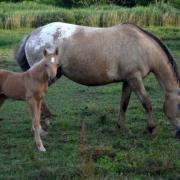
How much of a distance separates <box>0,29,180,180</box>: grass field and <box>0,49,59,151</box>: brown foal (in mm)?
465

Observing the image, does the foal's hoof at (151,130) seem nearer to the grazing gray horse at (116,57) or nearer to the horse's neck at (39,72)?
the grazing gray horse at (116,57)

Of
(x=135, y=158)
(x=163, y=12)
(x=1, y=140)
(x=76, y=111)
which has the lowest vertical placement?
(x=163, y=12)

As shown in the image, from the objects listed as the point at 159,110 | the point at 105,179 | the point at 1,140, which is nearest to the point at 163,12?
the point at 159,110

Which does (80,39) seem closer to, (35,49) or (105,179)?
(35,49)

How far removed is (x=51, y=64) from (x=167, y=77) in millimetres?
2560

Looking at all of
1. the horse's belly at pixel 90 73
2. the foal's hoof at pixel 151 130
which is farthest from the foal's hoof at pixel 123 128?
the horse's belly at pixel 90 73

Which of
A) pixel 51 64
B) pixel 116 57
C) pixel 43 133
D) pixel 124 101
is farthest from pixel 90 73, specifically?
pixel 51 64

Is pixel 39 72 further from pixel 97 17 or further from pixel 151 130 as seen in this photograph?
pixel 97 17

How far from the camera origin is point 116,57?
1030 centimetres

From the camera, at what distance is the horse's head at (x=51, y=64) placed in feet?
26.7

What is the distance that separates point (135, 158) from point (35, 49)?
11.8 ft

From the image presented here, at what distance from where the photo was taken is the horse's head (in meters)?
8.13

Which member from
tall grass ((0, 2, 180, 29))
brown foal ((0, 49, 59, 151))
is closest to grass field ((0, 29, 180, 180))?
brown foal ((0, 49, 59, 151))

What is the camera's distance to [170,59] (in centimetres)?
1013
